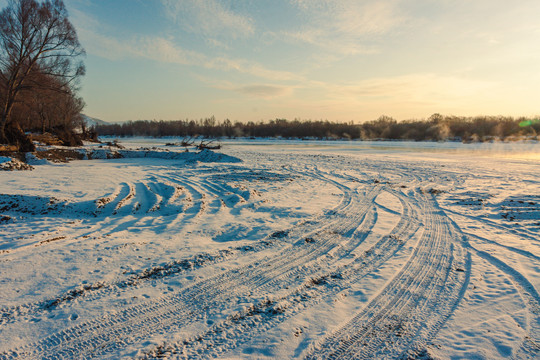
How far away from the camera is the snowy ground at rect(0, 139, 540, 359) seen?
272 cm

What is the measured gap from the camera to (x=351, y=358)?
2562mm

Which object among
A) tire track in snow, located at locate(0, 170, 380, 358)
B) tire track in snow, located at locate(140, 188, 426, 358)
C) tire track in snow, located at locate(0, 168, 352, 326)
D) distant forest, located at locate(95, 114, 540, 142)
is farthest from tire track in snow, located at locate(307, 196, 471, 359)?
distant forest, located at locate(95, 114, 540, 142)

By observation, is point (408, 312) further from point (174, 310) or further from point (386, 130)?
point (386, 130)

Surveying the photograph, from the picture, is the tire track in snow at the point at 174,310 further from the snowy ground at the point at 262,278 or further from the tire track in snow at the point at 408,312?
the tire track in snow at the point at 408,312

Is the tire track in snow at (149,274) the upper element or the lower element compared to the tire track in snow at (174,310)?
upper

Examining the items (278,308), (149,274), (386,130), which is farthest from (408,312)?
(386,130)

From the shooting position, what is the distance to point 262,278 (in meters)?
3.99

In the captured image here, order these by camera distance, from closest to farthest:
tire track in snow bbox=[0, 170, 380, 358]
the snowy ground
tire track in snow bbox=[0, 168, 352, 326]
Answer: tire track in snow bbox=[0, 170, 380, 358] → the snowy ground → tire track in snow bbox=[0, 168, 352, 326]

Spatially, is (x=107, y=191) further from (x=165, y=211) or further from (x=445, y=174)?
(x=445, y=174)

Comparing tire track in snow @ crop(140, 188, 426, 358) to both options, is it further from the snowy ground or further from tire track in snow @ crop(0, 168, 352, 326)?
tire track in snow @ crop(0, 168, 352, 326)

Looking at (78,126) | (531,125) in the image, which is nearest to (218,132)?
(78,126)

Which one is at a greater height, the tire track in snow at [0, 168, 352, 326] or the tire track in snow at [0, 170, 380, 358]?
the tire track in snow at [0, 168, 352, 326]

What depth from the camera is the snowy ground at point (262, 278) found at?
2719 millimetres

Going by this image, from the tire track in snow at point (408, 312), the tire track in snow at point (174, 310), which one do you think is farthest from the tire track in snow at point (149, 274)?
the tire track in snow at point (408, 312)
